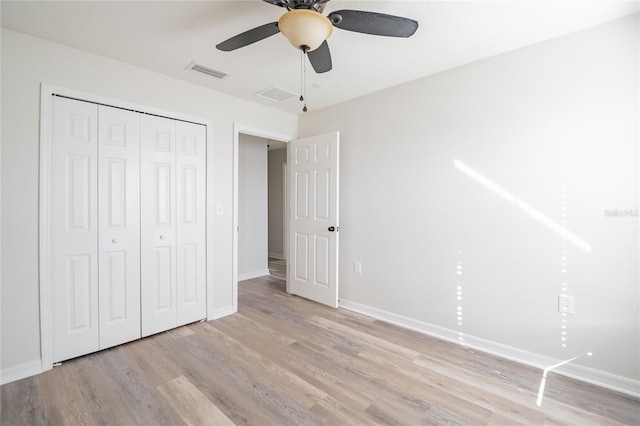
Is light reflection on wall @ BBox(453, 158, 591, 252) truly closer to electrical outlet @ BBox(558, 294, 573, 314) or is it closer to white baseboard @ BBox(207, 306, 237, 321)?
electrical outlet @ BBox(558, 294, 573, 314)

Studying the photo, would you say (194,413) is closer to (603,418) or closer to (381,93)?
(603,418)

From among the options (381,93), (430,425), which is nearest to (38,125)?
(381,93)

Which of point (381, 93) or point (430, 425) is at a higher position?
point (381, 93)

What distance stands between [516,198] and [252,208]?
3.84 meters

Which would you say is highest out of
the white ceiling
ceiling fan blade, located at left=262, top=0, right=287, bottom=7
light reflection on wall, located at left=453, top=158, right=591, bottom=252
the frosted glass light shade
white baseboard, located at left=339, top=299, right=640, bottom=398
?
the white ceiling

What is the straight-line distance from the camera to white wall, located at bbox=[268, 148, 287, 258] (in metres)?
6.55

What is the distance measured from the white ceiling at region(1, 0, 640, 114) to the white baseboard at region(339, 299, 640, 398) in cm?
243

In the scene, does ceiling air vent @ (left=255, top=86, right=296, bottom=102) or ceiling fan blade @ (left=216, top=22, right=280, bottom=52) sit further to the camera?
ceiling air vent @ (left=255, top=86, right=296, bottom=102)

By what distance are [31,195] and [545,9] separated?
378cm

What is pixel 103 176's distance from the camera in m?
2.51

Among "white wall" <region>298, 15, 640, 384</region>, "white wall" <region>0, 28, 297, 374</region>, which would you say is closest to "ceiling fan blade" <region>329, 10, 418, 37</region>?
"white wall" <region>298, 15, 640, 384</region>

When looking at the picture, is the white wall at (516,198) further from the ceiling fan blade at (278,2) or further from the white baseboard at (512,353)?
the ceiling fan blade at (278,2)

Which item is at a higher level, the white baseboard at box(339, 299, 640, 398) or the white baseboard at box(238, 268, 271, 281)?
the white baseboard at box(238, 268, 271, 281)

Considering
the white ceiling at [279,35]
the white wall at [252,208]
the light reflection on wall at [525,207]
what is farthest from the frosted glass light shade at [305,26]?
the white wall at [252,208]
